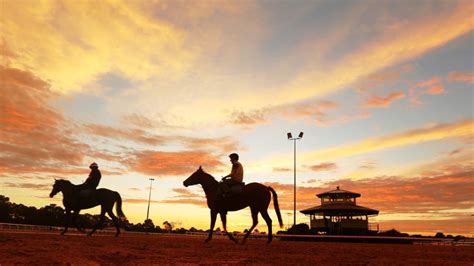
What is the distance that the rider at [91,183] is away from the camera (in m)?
16.6

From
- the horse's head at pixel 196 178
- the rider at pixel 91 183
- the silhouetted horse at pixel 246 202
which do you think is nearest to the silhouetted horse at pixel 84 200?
the rider at pixel 91 183

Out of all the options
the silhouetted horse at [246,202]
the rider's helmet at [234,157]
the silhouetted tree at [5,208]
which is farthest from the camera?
the silhouetted tree at [5,208]

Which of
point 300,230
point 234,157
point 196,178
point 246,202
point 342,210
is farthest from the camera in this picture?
point 300,230

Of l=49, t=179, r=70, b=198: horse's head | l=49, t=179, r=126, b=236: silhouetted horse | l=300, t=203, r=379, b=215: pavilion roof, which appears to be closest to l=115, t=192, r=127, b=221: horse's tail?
l=49, t=179, r=126, b=236: silhouetted horse

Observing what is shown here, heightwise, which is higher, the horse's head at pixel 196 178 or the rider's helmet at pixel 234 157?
the rider's helmet at pixel 234 157

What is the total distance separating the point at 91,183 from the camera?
664 inches

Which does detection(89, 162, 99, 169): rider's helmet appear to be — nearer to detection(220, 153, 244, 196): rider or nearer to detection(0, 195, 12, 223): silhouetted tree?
detection(220, 153, 244, 196): rider

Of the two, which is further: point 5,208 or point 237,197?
point 5,208

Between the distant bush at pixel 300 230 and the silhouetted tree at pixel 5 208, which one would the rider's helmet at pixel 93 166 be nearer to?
the distant bush at pixel 300 230

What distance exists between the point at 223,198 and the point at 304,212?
39252 millimetres

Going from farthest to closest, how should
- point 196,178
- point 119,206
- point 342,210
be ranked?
point 342,210, point 119,206, point 196,178

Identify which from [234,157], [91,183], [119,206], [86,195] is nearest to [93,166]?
[91,183]

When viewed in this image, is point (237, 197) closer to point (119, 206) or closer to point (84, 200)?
point (119, 206)

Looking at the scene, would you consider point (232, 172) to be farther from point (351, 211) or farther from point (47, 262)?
point (351, 211)
